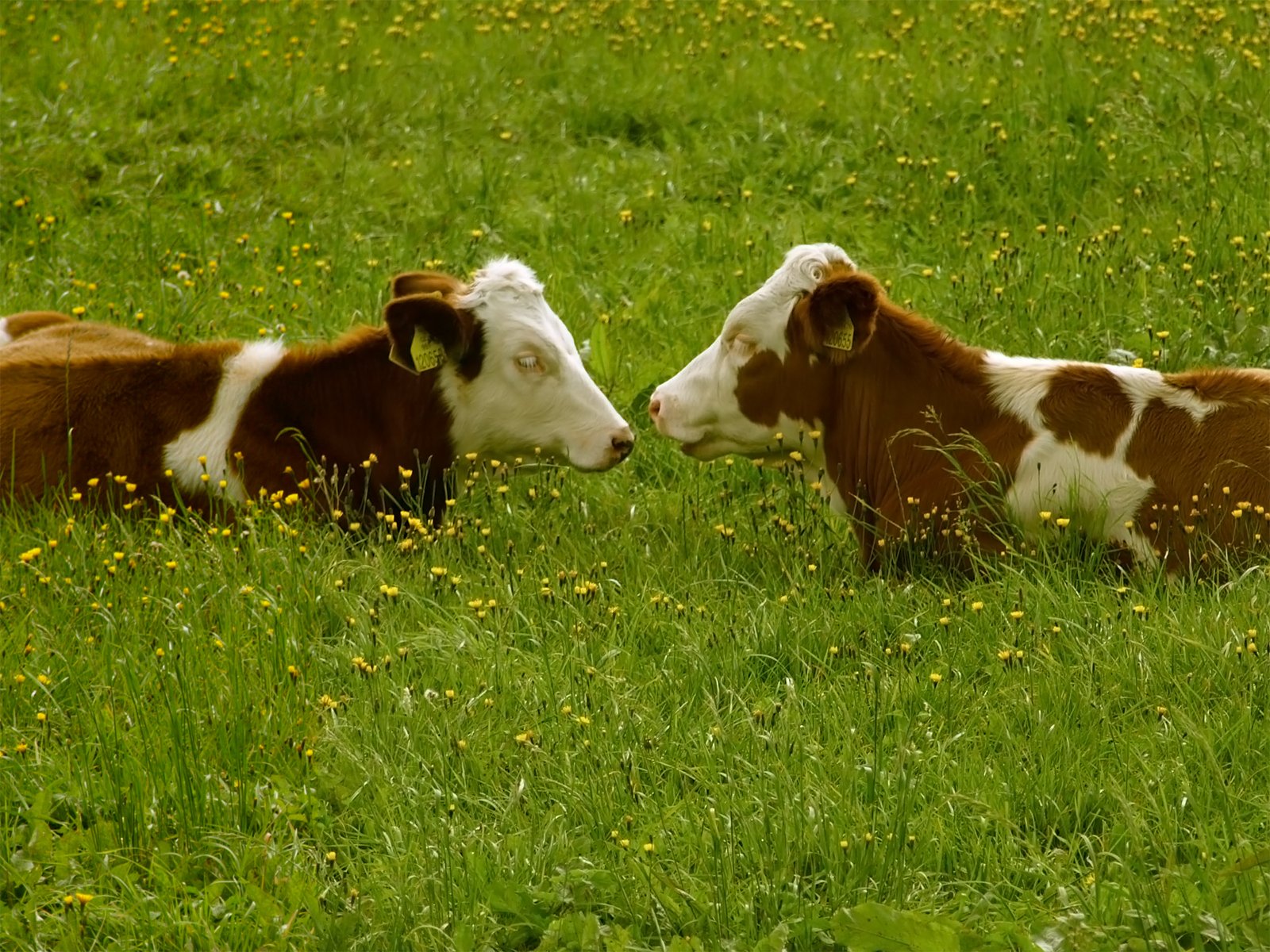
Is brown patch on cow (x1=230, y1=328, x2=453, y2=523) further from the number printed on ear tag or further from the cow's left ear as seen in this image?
the cow's left ear

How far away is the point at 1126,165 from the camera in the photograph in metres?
10.0

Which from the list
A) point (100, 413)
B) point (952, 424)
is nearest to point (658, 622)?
point (952, 424)

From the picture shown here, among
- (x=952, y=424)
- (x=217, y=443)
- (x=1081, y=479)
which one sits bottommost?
(x=217, y=443)

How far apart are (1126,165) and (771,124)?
2430 mm

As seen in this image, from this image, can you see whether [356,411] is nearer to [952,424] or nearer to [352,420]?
[352,420]

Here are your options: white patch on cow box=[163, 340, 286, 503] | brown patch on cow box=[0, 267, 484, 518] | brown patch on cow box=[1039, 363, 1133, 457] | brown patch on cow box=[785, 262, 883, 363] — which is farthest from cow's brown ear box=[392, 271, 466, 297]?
brown patch on cow box=[1039, 363, 1133, 457]

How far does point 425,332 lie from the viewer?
7000 mm

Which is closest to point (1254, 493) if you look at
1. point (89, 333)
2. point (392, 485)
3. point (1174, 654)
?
point (1174, 654)

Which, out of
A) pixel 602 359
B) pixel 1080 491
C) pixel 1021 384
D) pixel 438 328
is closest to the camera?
pixel 1080 491

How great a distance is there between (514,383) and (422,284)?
29.2 inches

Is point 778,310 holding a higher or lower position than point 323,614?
higher

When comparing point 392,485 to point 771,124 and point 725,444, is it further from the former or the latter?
point 771,124

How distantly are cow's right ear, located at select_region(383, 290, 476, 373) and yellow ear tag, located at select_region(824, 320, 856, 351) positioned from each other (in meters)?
1.64

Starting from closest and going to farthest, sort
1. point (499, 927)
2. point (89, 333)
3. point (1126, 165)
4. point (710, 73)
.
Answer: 1. point (499, 927)
2. point (89, 333)
3. point (1126, 165)
4. point (710, 73)
